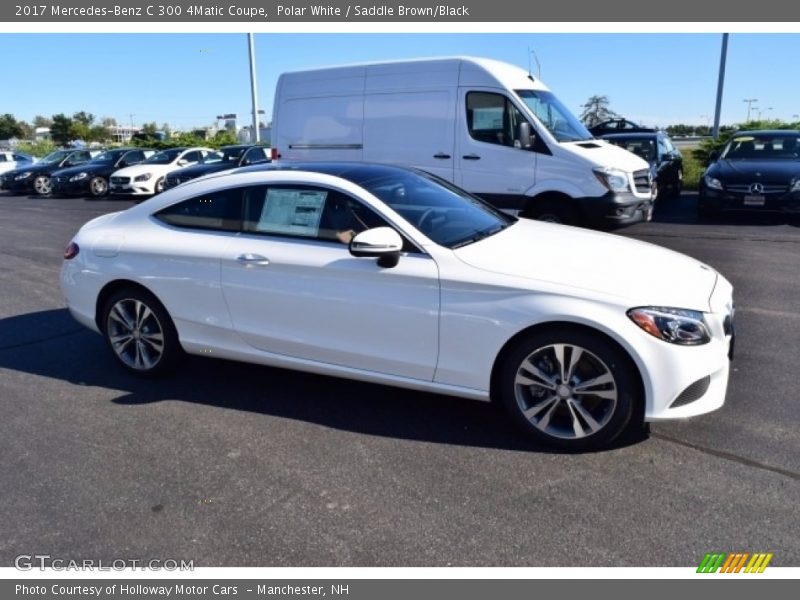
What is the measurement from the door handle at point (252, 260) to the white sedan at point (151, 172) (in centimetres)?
1585

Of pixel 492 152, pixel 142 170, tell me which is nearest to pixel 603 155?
pixel 492 152

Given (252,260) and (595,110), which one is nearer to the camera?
(252,260)

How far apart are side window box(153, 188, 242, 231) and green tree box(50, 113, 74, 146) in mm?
73774

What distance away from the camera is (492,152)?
8.77 metres

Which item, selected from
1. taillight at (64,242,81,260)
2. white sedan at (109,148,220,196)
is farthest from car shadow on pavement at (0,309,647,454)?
white sedan at (109,148,220,196)

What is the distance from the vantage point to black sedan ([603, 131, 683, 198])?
13.0 m

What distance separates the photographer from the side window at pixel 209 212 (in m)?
4.46

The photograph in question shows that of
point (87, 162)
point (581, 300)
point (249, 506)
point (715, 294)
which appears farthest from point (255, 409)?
point (87, 162)

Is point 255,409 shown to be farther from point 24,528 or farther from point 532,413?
point 532,413

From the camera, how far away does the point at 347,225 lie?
161 inches

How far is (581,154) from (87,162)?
62.8 feet

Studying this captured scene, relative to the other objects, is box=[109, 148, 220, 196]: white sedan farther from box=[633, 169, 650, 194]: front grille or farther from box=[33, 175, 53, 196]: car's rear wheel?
box=[633, 169, 650, 194]: front grille

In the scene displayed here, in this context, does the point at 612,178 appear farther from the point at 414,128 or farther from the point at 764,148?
the point at 764,148

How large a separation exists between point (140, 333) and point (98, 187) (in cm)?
1819
